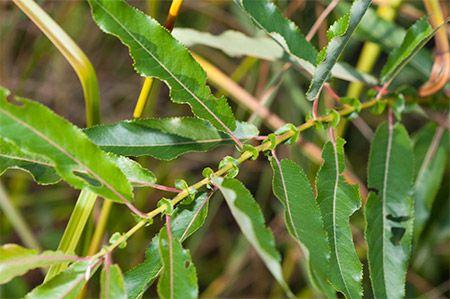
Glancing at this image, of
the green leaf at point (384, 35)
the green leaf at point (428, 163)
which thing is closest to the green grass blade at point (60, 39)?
the green leaf at point (384, 35)

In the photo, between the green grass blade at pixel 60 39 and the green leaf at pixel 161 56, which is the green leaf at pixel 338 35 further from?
the green grass blade at pixel 60 39

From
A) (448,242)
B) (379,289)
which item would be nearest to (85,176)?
(379,289)

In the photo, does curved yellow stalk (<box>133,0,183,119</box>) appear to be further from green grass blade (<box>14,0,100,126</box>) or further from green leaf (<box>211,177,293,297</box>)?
green leaf (<box>211,177,293,297</box>)

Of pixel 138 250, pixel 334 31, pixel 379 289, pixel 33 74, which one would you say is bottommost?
pixel 138 250

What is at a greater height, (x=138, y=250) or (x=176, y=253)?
(x=176, y=253)

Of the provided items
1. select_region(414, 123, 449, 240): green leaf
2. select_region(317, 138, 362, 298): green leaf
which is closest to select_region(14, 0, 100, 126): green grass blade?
select_region(317, 138, 362, 298): green leaf

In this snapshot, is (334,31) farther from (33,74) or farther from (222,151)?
(33,74)
